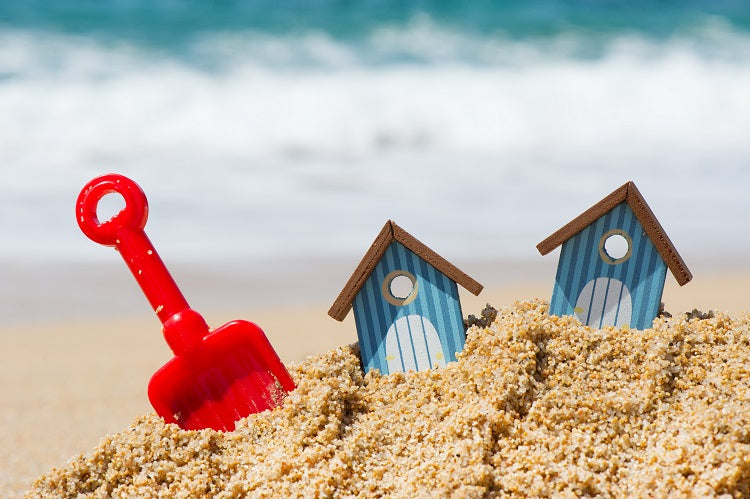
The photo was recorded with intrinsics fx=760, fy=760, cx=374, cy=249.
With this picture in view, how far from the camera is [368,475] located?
3113mm

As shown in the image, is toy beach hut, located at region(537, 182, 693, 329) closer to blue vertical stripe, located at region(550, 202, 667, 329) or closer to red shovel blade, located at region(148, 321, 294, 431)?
blue vertical stripe, located at region(550, 202, 667, 329)

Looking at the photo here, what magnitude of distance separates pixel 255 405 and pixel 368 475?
2.82ft

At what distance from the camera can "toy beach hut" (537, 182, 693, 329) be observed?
12.2 feet

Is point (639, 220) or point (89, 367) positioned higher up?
point (89, 367)

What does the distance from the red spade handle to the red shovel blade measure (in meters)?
0.13

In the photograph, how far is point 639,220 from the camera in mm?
3688

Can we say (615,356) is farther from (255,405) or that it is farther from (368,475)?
(255,405)

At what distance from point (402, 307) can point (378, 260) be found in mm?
262

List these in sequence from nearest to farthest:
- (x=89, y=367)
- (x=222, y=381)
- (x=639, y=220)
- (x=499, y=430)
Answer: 1. (x=499, y=430)
2. (x=639, y=220)
3. (x=222, y=381)
4. (x=89, y=367)

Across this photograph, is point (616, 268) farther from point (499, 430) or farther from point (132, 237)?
point (132, 237)

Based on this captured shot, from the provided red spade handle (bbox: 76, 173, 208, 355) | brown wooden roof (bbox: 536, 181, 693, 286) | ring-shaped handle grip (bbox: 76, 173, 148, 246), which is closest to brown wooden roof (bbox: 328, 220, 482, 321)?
brown wooden roof (bbox: 536, 181, 693, 286)

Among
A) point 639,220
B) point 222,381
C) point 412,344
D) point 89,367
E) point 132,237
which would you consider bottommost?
point 639,220

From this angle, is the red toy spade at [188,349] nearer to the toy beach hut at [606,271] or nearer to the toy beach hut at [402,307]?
the toy beach hut at [402,307]

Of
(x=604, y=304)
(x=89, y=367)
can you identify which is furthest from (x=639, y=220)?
(x=89, y=367)
